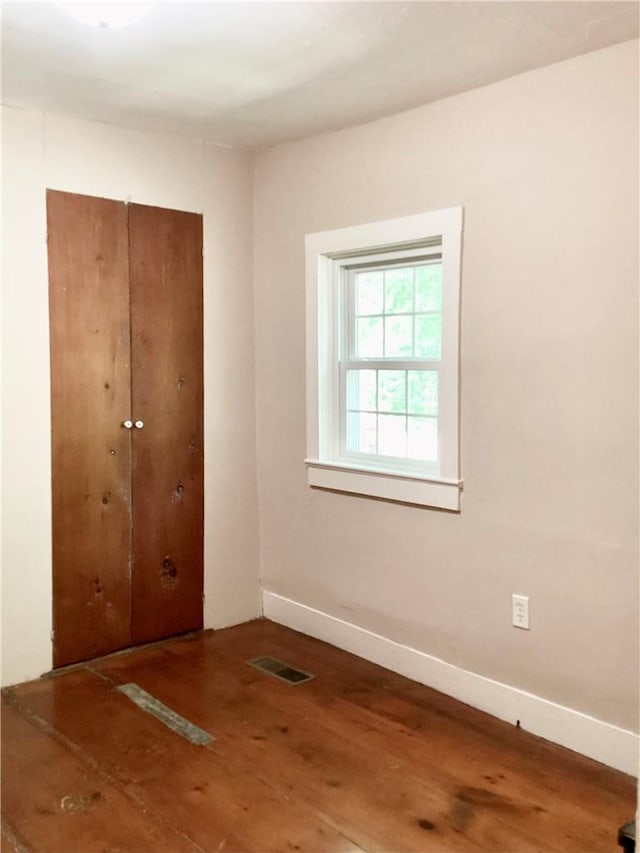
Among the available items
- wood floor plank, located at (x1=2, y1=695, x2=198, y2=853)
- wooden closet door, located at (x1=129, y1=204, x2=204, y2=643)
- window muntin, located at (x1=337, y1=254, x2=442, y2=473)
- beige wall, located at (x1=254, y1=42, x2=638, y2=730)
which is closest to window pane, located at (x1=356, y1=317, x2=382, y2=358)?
window muntin, located at (x1=337, y1=254, x2=442, y2=473)

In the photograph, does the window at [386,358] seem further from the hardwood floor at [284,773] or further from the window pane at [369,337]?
the hardwood floor at [284,773]

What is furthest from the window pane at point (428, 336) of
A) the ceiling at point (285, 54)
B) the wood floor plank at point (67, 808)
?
the wood floor plank at point (67, 808)

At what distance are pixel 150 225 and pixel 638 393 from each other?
2.29m

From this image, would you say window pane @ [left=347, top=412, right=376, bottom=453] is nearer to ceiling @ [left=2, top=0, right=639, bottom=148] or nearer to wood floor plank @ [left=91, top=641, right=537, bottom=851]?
wood floor plank @ [left=91, top=641, right=537, bottom=851]

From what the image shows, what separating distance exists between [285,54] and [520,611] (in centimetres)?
220

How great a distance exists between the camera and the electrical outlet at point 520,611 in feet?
9.42

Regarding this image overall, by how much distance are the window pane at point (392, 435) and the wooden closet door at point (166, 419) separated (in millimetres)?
932

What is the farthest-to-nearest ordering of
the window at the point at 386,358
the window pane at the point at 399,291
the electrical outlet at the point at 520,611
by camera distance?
1. the window pane at the point at 399,291
2. the window at the point at 386,358
3. the electrical outlet at the point at 520,611

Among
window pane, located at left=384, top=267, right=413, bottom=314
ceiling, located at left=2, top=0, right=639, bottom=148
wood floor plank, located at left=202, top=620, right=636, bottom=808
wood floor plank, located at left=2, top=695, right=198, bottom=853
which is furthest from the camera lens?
window pane, located at left=384, top=267, right=413, bottom=314

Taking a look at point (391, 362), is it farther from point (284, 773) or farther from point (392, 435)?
point (284, 773)

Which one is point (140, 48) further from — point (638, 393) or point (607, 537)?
point (607, 537)

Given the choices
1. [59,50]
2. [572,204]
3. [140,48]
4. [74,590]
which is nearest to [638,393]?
[572,204]

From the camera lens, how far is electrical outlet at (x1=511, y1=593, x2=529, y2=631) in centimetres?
287

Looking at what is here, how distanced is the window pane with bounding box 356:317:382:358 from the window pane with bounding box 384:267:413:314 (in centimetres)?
10
